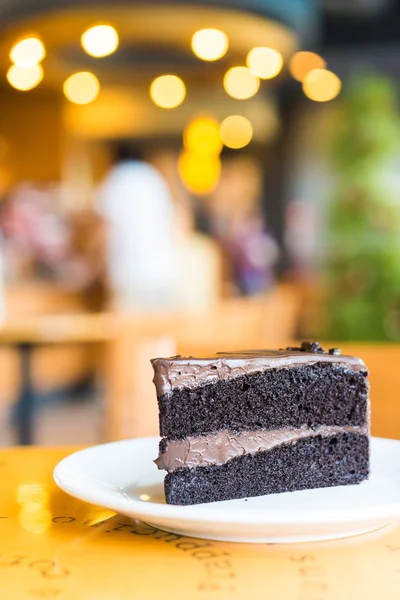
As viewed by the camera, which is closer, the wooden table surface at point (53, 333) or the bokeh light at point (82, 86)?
the wooden table surface at point (53, 333)

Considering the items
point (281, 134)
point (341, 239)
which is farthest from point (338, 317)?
point (281, 134)

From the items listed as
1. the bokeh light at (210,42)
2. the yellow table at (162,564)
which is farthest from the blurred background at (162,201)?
the yellow table at (162,564)

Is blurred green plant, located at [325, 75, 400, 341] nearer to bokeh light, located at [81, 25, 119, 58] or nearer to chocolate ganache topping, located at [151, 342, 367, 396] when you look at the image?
bokeh light, located at [81, 25, 119, 58]

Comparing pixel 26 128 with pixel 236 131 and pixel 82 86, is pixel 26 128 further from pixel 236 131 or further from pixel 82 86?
pixel 236 131

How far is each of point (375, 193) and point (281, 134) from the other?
5.77m

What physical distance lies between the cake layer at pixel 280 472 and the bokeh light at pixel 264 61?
4.00 meters

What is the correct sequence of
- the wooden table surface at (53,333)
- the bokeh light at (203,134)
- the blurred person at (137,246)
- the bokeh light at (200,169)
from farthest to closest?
the bokeh light at (200,169) < the bokeh light at (203,134) < the blurred person at (137,246) < the wooden table surface at (53,333)

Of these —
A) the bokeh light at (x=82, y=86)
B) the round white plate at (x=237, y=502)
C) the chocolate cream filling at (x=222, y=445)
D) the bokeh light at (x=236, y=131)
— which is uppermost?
the bokeh light at (x=236, y=131)

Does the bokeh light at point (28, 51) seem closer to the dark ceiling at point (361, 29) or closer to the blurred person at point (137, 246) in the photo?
the blurred person at point (137, 246)

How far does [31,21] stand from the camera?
15.3 feet

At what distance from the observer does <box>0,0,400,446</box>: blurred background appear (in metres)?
4.09

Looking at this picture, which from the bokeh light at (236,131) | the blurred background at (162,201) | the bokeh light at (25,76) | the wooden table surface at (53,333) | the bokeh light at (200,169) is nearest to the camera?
the wooden table surface at (53,333)

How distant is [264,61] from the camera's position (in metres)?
5.00

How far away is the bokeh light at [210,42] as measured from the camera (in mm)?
4551
